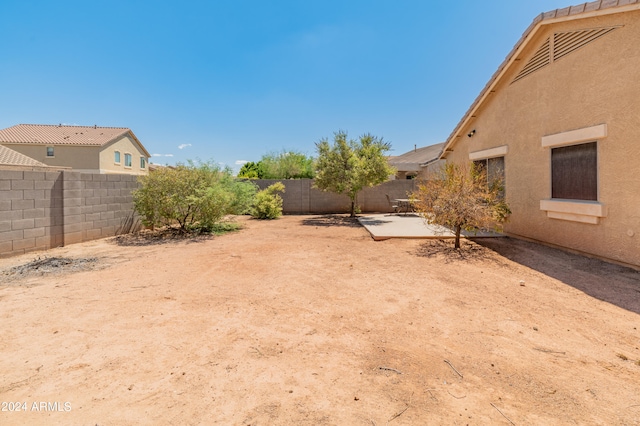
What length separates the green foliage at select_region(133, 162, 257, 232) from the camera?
9633 millimetres

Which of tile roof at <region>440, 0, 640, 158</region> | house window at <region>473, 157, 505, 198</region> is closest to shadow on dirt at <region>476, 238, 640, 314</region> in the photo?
house window at <region>473, 157, 505, 198</region>

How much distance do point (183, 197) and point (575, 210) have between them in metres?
10.9

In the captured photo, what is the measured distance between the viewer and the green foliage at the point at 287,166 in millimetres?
30656

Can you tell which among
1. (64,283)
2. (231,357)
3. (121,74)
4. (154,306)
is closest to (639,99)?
(231,357)

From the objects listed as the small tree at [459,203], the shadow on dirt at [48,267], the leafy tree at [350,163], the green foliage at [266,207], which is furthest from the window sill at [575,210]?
the green foliage at [266,207]

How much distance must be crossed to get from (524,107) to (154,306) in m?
10.3

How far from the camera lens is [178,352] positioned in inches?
113

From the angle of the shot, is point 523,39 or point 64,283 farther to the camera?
point 523,39

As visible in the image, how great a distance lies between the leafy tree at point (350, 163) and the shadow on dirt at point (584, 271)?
6.71m

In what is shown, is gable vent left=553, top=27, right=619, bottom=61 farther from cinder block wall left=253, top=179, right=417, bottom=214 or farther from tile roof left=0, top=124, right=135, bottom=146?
tile roof left=0, top=124, right=135, bottom=146

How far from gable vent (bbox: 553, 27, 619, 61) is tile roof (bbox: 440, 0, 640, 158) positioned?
0.37 m

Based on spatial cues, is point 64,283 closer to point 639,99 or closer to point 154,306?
point 154,306

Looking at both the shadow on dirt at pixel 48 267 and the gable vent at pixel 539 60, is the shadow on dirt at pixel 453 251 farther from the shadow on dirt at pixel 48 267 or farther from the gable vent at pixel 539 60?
the shadow on dirt at pixel 48 267

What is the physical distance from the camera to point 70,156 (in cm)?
2823
